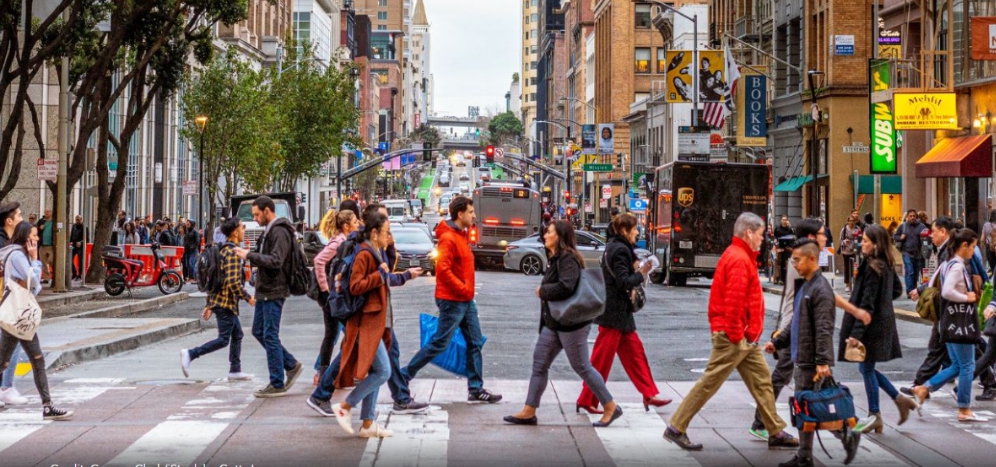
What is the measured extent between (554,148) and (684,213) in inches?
4335

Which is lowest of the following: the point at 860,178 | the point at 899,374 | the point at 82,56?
the point at 899,374

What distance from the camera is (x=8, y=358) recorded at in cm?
1212

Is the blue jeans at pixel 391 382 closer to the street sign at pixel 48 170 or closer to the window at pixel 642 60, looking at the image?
the street sign at pixel 48 170

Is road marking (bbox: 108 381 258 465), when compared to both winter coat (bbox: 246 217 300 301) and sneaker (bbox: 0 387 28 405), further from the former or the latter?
sneaker (bbox: 0 387 28 405)

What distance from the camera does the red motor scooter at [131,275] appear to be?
3041 centimetres

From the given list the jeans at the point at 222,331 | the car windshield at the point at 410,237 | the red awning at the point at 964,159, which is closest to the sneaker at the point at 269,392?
the jeans at the point at 222,331

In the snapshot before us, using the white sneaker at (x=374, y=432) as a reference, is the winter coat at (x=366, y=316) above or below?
above

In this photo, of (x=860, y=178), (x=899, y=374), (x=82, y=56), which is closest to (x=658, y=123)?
(x=860, y=178)

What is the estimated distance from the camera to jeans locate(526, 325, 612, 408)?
37.1 ft

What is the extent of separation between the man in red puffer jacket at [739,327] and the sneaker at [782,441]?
0.03 m

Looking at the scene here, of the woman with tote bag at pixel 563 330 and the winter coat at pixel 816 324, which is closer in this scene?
the winter coat at pixel 816 324

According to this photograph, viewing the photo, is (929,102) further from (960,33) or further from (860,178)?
(860,178)

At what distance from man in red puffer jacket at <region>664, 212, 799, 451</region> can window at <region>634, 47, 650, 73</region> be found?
93045mm

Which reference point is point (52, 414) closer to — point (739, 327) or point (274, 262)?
Answer: point (274, 262)
